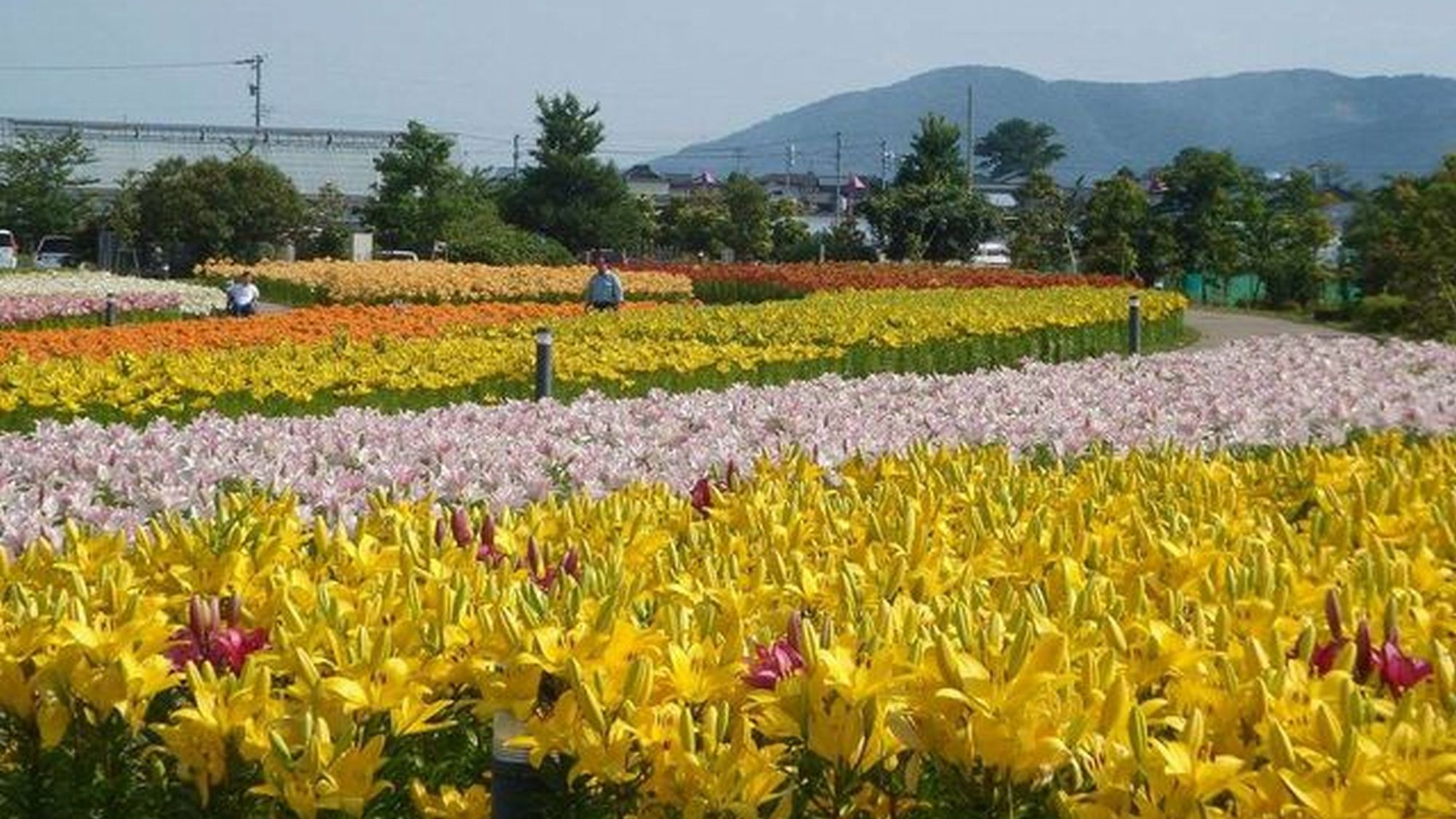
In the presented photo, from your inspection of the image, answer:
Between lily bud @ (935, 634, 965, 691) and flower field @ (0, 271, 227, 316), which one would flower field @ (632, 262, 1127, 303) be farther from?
lily bud @ (935, 634, 965, 691)

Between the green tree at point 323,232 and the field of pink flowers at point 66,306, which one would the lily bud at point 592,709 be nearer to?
the field of pink flowers at point 66,306

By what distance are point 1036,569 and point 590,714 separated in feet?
5.06

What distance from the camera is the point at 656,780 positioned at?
2.45 m

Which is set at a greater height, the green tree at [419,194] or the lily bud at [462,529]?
the green tree at [419,194]

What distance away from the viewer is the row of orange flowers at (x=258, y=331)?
15461 mm

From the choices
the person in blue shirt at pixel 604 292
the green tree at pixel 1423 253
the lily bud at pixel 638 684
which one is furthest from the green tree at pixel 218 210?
the lily bud at pixel 638 684

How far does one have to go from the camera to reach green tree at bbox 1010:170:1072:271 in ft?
164

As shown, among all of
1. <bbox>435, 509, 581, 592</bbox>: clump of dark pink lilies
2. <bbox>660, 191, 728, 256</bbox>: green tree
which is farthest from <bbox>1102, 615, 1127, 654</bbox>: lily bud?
<bbox>660, 191, 728, 256</bbox>: green tree

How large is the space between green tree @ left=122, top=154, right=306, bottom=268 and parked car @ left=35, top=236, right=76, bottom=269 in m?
4.32

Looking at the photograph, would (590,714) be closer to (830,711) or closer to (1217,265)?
(830,711)

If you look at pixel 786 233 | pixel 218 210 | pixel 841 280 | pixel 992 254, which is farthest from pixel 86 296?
pixel 786 233

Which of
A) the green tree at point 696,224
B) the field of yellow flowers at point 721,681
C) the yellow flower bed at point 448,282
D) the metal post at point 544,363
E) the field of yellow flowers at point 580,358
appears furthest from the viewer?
the green tree at point 696,224

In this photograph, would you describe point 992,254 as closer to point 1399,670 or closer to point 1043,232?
point 1043,232

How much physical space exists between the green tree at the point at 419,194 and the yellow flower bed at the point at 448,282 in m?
14.6
